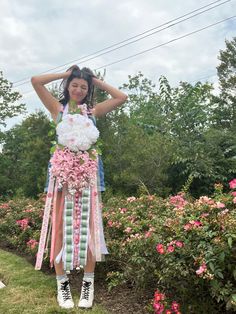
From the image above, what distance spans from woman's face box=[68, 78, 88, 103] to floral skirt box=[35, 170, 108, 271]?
639mm

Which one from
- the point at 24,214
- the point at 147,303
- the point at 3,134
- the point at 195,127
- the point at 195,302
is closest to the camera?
the point at 195,302

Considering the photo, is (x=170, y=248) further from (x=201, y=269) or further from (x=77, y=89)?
(x=77, y=89)

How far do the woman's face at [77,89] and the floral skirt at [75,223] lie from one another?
2.10 ft

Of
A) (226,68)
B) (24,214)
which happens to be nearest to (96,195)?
(24,214)

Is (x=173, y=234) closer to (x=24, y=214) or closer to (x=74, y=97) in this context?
(x=74, y=97)

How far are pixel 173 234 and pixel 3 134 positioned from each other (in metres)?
12.7

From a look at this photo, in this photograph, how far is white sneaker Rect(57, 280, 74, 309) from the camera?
277 centimetres

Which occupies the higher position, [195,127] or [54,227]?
[195,127]


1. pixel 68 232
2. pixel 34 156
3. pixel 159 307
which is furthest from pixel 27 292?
pixel 34 156

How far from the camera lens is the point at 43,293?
10.3 feet

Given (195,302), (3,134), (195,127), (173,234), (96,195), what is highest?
(3,134)

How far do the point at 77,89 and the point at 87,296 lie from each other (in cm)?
151

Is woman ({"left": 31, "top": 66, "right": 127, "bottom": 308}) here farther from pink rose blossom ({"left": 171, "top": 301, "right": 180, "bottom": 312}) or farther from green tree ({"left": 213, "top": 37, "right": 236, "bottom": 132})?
green tree ({"left": 213, "top": 37, "right": 236, "bottom": 132})

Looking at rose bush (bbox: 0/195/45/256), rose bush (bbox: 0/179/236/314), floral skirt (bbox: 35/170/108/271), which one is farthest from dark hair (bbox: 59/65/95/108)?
rose bush (bbox: 0/195/45/256)
